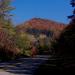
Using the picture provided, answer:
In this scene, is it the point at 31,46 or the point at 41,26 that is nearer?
the point at 31,46

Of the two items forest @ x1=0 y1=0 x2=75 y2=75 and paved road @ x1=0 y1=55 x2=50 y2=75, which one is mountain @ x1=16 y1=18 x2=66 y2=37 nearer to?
forest @ x1=0 y1=0 x2=75 y2=75

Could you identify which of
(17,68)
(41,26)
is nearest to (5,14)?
(17,68)

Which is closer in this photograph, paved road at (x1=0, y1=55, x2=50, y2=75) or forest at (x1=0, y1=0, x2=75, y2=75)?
paved road at (x1=0, y1=55, x2=50, y2=75)

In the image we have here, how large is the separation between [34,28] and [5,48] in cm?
3392

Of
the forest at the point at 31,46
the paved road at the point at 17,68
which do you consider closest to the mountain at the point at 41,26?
the forest at the point at 31,46

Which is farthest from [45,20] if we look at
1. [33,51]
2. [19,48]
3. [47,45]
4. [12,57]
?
[12,57]

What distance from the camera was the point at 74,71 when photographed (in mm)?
17625

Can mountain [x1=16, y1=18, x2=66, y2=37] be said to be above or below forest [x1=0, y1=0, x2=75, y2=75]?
above

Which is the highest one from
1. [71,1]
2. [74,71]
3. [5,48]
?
[71,1]

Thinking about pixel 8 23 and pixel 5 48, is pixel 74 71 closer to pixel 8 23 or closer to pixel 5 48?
pixel 5 48

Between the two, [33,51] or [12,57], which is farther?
[33,51]

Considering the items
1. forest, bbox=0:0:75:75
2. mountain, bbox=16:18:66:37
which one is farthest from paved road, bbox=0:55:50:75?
mountain, bbox=16:18:66:37


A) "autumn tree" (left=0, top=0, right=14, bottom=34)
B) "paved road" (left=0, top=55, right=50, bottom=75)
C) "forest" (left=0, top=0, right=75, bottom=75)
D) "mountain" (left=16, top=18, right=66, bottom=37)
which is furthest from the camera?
"mountain" (left=16, top=18, right=66, bottom=37)

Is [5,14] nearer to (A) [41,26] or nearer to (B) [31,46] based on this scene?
(B) [31,46]
